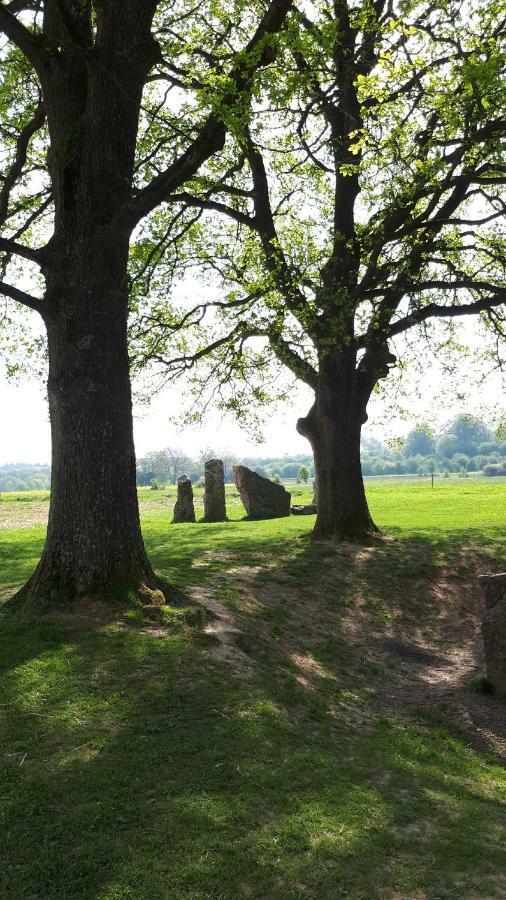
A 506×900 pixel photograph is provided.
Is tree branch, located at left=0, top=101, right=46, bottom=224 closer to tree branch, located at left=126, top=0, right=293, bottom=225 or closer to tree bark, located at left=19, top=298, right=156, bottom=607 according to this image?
tree branch, located at left=126, top=0, right=293, bottom=225

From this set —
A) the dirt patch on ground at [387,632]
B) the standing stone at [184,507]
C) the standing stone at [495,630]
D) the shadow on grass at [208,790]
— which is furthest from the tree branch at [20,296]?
the standing stone at [184,507]

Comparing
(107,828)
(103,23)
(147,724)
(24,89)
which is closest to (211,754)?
(147,724)

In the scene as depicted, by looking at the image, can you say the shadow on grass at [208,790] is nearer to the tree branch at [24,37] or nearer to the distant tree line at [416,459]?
the tree branch at [24,37]

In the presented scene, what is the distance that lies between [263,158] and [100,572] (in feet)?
45.8

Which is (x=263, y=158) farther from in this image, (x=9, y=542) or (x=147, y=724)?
(x=147, y=724)

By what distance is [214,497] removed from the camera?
27625mm

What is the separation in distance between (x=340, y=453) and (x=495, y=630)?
8819mm

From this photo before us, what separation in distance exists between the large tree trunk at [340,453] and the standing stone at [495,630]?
25.3 feet

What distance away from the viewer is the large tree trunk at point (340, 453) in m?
18.3

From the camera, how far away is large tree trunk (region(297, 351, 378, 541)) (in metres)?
18.3

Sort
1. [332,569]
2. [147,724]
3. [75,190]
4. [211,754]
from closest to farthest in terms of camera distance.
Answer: [211,754] → [147,724] → [75,190] → [332,569]

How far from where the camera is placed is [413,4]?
1188cm

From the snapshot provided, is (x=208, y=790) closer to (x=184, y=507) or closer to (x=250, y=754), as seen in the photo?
(x=250, y=754)

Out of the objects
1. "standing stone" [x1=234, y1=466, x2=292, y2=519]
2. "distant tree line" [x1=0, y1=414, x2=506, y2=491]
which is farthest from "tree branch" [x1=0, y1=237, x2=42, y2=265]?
"distant tree line" [x1=0, y1=414, x2=506, y2=491]
